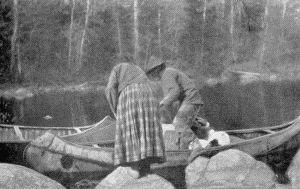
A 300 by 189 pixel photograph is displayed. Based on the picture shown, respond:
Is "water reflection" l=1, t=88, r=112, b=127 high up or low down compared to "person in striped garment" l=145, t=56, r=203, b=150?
down

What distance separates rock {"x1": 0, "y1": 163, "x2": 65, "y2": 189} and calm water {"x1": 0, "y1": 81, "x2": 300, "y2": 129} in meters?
13.9

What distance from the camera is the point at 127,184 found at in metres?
6.06

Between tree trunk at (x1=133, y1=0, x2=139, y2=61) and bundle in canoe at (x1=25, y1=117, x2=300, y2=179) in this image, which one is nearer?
bundle in canoe at (x1=25, y1=117, x2=300, y2=179)

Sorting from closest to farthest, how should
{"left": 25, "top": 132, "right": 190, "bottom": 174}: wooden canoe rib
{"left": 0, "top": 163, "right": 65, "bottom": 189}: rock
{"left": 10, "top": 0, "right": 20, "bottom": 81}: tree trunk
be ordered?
{"left": 0, "top": 163, "right": 65, "bottom": 189}: rock, {"left": 25, "top": 132, "right": 190, "bottom": 174}: wooden canoe rib, {"left": 10, "top": 0, "right": 20, "bottom": 81}: tree trunk

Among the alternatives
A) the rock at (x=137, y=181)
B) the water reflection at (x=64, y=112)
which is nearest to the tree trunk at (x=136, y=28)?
the water reflection at (x=64, y=112)

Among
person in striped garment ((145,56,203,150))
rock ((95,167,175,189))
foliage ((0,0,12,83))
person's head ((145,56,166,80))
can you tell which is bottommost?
foliage ((0,0,12,83))

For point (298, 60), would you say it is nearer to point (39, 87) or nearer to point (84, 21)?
point (84, 21)

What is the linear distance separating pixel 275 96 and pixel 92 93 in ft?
47.7

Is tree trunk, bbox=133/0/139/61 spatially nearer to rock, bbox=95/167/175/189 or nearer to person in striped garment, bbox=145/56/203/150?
person in striped garment, bbox=145/56/203/150

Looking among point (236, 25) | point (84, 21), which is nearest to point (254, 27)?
point (236, 25)

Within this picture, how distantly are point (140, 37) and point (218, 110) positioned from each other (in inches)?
939

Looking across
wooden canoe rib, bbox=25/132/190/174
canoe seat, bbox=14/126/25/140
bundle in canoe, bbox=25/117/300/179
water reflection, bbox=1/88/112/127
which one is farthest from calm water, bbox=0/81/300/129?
wooden canoe rib, bbox=25/132/190/174

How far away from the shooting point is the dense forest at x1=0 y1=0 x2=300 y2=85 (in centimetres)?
4156

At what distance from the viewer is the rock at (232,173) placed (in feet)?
21.4
